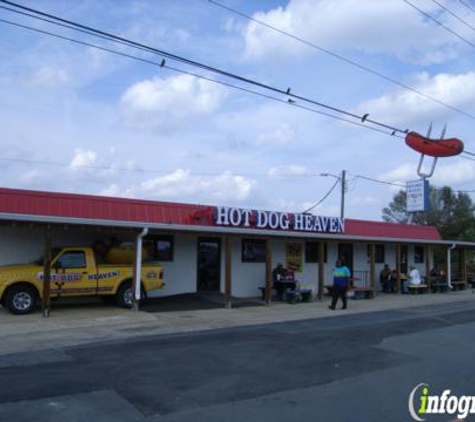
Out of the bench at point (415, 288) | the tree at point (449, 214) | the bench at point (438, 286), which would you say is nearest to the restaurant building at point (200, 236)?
the bench at point (415, 288)

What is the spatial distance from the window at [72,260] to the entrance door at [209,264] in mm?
5846

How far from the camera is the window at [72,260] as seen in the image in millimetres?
15445

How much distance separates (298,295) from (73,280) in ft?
28.1

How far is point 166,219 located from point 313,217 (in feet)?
23.9

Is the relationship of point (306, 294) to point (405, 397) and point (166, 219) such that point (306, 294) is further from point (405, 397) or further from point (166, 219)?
point (405, 397)

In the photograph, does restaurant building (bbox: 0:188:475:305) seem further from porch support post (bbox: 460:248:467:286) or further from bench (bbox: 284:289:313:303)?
porch support post (bbox: 460:248:467:286)

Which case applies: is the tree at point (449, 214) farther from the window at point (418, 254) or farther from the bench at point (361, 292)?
the bench at point (361, 292)

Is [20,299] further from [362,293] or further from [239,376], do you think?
[362,293]

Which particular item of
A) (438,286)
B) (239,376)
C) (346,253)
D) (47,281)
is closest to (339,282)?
(346,253)

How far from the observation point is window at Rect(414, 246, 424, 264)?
99.8 ft

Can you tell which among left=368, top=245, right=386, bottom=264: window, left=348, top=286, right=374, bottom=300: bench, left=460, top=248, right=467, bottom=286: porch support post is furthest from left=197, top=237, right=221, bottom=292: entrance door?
left=460, top=248, right=467, bottom=286: porch support post

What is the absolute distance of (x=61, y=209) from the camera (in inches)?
704

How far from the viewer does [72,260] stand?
15.6m

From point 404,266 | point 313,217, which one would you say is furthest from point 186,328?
point 404,266
